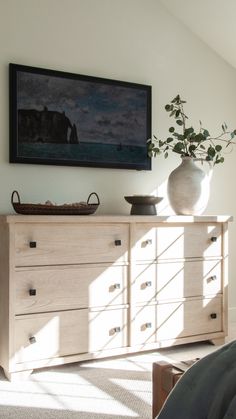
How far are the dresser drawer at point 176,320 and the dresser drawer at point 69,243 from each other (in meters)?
0.41

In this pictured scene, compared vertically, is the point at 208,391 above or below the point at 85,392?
above

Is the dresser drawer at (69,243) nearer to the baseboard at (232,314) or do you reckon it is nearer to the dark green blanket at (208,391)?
the baseboard at (232,314)

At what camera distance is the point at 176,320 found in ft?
10.1

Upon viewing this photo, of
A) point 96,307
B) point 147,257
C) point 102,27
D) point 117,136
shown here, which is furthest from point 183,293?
point 102,27

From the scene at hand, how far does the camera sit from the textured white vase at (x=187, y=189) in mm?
3178

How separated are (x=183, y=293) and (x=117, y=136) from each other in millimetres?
1169

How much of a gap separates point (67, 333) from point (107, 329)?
0.84ft

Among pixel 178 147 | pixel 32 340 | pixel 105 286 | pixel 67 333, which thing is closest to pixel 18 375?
pixel 32 340

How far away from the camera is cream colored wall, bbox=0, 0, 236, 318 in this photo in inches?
120

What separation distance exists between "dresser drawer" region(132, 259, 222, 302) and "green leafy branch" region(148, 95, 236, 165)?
0.75m

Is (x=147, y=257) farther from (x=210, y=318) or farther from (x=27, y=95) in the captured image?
(x=27, y=95)

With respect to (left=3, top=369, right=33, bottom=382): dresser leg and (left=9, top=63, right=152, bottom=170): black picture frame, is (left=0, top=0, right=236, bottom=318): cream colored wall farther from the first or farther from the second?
(left=3, top=369, right=33, bottom=382): dresser leg

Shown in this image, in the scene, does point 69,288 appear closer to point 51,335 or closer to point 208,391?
point 51,335

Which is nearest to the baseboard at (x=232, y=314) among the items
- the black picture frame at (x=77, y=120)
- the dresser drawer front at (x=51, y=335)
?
the black picture frame at (x=77, y=120)
